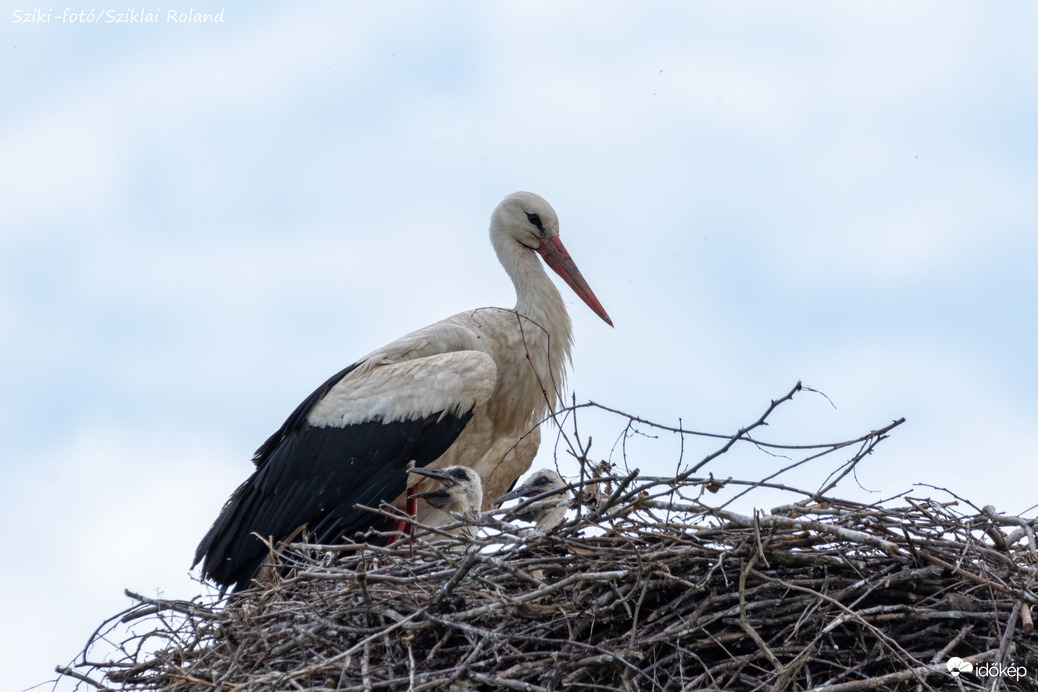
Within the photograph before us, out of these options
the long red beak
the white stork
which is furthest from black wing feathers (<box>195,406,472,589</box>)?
the long red beak

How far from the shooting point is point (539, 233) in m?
6.30

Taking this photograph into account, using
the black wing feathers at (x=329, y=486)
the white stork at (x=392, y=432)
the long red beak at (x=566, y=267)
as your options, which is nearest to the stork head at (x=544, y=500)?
the white stork at (x=392, y=432)

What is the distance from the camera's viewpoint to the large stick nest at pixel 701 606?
10.8ft

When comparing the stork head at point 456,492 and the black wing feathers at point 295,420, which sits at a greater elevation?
the black wing feathers at point 295,420

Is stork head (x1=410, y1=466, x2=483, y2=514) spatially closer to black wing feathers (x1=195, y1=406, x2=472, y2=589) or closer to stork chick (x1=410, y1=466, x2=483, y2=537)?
stork chick (x1=410, y1=466, x2=483, y2=537)

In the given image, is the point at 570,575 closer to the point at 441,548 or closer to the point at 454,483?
the point at 441,548


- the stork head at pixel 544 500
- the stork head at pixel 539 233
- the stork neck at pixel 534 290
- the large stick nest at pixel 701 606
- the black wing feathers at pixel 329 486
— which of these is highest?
the stork head at pixel 539 233

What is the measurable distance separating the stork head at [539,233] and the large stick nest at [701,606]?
270cm

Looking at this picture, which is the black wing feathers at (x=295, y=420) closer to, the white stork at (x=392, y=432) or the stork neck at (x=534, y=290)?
the white stork at (x=392, y=432)

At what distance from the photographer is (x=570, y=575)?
3535mm

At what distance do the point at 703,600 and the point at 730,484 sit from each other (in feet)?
1.09

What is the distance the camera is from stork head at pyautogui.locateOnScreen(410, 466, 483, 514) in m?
4.53

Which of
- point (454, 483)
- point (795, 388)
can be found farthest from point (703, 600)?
point (454, 483)

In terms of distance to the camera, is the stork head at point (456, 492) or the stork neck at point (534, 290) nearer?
the stork head at point (456, 492)
